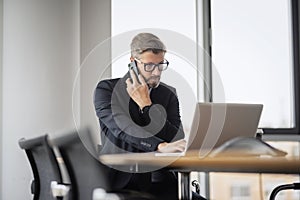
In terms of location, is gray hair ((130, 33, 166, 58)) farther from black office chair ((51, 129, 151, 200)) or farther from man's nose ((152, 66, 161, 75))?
black office chair ((51, 129, 151, 200))

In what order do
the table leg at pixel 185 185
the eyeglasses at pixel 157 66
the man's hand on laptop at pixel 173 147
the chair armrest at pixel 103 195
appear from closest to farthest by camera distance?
the chair armrest at pixel 103 195 → the man's hand on laptop at pixel 173 147 → the table leg at pixel 185 185 → the eyeglasses at pixel 157 66

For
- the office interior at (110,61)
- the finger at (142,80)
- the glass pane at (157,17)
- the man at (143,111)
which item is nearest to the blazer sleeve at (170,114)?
the man at (143,111)

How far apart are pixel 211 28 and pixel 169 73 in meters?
2.00

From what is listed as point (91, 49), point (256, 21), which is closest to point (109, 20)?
point (91, 49)

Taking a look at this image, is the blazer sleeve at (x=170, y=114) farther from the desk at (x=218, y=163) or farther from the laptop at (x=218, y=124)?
the desk at (x=218, y=163)

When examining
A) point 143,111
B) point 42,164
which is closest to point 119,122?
point 143,111

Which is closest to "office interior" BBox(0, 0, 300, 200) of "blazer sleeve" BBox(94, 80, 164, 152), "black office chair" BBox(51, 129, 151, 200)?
"blazer sleeve" BBox(94, 80, 164, 152)

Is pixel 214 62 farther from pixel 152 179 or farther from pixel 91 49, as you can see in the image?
pixel 152 179

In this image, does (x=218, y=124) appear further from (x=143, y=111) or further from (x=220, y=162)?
(x=143, y=111)

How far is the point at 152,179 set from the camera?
291 cm

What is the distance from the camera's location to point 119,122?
9.30 feet

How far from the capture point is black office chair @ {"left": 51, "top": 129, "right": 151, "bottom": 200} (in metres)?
2.19

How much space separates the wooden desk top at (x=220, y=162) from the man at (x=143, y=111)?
0.46 meters

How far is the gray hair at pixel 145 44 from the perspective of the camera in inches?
118
